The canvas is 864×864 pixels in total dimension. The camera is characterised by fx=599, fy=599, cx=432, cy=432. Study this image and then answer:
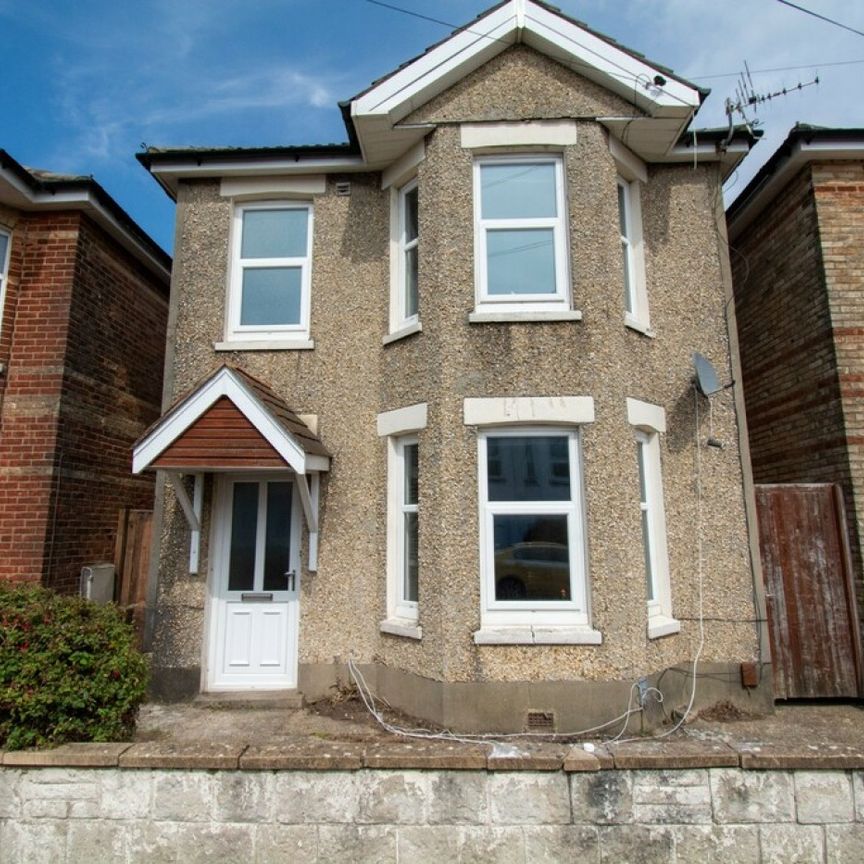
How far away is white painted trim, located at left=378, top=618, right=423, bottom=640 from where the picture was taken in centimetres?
573

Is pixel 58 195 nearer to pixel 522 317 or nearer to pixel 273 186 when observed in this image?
pixel 273 186

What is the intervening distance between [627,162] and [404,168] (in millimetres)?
2450

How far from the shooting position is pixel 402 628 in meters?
5.87

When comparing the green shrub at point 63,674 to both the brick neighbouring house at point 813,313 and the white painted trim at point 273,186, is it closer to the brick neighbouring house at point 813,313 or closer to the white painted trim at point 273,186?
the white painted trim at point 273,186

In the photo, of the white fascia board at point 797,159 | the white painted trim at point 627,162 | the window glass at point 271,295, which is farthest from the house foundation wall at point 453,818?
the white fascia board at point 797,159

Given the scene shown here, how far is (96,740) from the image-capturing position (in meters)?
3.96

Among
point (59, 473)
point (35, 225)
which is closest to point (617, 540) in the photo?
point (59, 473)

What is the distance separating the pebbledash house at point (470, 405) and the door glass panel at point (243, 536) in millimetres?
25

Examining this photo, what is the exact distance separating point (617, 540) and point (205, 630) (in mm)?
4348

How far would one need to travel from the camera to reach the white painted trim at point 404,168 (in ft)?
21.2

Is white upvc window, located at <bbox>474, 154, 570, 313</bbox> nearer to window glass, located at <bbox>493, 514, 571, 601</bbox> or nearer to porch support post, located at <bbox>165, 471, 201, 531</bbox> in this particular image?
window glass, located at <bbox>493, 514, 571, 601</bbox>

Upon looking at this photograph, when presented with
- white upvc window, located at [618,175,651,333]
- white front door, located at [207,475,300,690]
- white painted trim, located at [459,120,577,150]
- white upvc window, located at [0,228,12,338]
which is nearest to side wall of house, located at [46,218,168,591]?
white upvc window, located at [0,228,12,338]

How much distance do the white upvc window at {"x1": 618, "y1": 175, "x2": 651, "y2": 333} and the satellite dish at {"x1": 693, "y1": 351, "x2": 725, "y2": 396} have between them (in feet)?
2.14

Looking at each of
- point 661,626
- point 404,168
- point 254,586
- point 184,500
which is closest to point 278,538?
point 254,586
